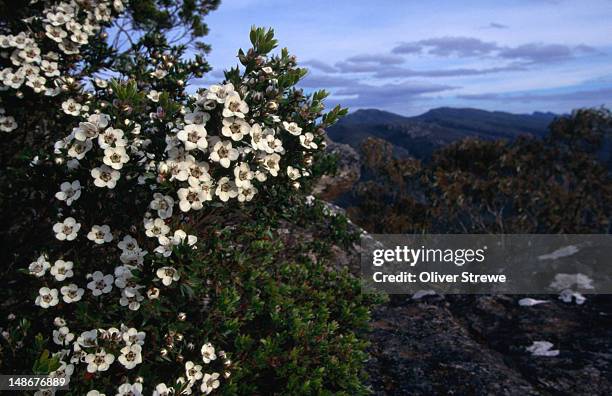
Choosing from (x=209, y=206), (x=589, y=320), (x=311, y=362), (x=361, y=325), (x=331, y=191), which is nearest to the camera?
(x=209, y=206)

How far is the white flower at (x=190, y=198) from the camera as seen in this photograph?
3199mm

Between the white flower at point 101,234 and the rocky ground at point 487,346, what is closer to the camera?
the white flower at point 101,234

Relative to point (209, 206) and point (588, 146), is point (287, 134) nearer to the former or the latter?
point (209, 206)

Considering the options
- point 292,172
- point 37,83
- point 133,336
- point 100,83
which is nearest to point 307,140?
point 292,172

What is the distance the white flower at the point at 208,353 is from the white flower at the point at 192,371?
0.24 feet

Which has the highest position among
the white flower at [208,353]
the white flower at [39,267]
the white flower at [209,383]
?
the white flower at [39,267]

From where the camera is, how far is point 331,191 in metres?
14.6

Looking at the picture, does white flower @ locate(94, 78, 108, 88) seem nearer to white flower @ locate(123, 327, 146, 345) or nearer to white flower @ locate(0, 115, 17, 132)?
white flower @ locate(0, 115, 17, 132)

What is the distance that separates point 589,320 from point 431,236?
352 inches

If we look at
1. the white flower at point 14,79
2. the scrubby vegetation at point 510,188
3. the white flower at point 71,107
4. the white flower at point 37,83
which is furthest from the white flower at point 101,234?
the scrubby vegetation at point 510,188

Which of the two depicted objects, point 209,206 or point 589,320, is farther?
point 589,320

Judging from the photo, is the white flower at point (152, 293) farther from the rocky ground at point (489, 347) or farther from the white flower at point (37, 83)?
the rocky ground at point (489, 347)

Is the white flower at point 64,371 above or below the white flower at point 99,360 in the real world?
below

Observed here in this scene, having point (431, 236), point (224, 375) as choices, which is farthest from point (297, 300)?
point (431, 236)
